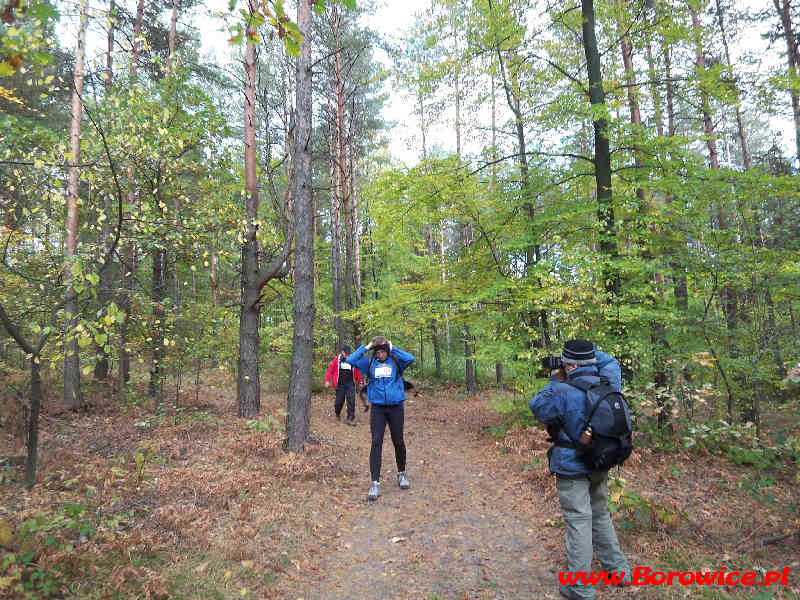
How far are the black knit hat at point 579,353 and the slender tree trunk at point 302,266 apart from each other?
15.4 feet

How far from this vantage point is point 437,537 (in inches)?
184

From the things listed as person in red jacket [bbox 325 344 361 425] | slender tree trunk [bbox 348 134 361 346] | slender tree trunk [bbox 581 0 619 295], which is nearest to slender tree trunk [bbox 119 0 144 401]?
person in red jacket [bbox 325 344 361 425]

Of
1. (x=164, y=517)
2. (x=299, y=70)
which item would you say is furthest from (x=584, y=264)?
(x=164, y=517)

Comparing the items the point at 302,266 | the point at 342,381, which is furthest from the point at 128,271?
the point at 342,381

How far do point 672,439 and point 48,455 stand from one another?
10.1m

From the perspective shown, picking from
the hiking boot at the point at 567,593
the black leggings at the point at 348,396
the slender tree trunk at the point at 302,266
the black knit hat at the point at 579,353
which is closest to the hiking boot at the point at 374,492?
the slender tree trunk at the point at 302,266

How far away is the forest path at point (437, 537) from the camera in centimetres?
378

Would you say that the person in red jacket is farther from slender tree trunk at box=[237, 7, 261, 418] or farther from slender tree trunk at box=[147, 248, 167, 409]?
slender tree trunk at box=[147, 248, 167, 409]

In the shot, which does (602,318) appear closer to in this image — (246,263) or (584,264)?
(584,264)

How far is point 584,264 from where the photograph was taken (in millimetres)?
7004

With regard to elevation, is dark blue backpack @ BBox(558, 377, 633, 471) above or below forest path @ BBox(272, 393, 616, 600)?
above

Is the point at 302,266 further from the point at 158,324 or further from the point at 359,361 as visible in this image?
the point at 158,324

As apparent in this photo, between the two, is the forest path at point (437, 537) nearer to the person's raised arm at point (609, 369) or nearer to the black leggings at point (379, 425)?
the black leggings at point (379, 425)

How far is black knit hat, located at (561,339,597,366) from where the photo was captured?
3.58 m
